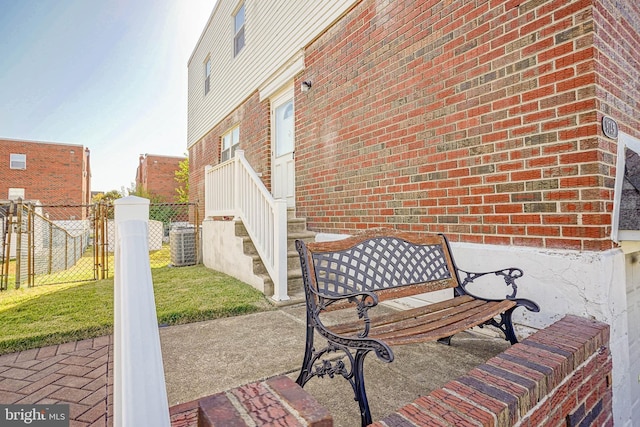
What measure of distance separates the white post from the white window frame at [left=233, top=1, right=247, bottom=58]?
591 centimetres

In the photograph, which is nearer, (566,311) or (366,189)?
(566,311)

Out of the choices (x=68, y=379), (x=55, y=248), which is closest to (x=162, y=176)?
(x=55, y=248)

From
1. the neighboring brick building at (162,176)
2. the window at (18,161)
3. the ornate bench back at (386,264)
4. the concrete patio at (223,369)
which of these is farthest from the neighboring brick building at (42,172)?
the ornate bench back at (386,264)

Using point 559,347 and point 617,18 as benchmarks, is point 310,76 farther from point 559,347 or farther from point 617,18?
point 559,347

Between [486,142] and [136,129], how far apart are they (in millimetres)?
23208

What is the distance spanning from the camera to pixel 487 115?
2.68 meters

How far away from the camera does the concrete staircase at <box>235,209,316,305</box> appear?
413 centimetres

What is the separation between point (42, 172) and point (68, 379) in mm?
27224

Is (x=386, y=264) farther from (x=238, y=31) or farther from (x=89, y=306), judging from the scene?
(x=238, y=31)

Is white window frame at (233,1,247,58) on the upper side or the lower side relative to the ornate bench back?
upper

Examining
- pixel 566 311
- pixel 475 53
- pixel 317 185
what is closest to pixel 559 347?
pixel 566 311

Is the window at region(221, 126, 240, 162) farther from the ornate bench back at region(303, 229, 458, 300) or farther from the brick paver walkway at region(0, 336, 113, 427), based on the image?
the ornate bench back at region(303, 229, 458, 300)

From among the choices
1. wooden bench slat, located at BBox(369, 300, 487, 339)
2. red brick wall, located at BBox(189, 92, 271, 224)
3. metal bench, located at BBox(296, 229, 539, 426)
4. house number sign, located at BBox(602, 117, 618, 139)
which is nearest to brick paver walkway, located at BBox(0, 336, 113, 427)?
metal bench, located at BBox(296, 229, 539, 426)

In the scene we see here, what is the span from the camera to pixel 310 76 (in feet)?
16.8
